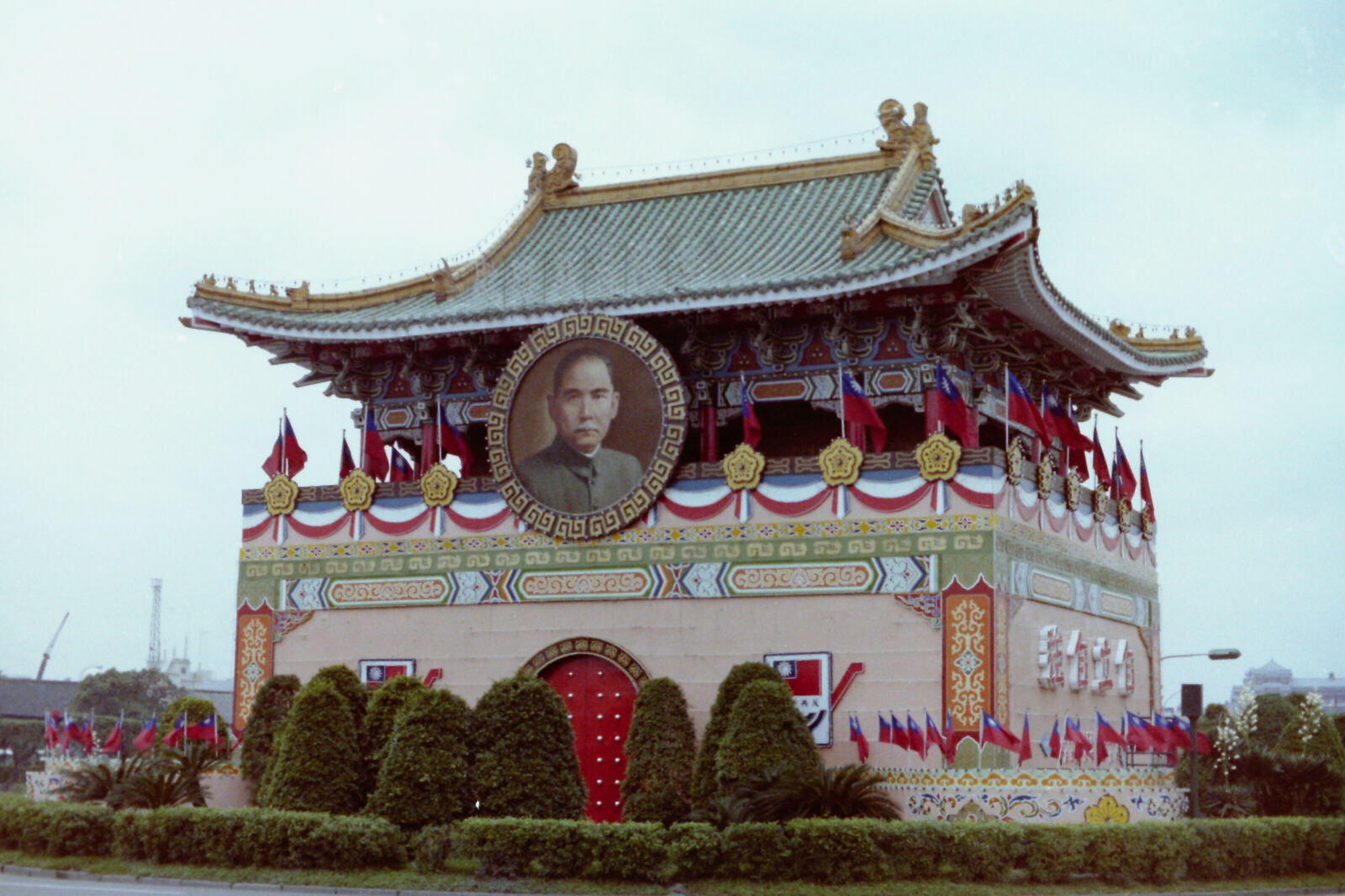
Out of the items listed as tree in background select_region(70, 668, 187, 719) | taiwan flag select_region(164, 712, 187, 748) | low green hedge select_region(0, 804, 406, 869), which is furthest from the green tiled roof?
tree in background select_region(70, 668, 187, 719)

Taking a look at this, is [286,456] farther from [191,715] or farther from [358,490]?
[191,715]

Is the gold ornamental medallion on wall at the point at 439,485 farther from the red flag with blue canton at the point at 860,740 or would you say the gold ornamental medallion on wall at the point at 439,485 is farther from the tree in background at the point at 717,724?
the red flag with blue canton at the point at 860,740

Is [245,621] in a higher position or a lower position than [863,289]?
lower

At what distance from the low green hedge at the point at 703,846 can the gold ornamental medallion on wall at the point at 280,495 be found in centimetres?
740

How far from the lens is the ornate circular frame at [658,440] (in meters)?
28.0

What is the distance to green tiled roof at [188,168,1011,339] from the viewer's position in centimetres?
2853

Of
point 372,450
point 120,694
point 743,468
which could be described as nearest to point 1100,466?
point 743,468

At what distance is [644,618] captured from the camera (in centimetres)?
2788

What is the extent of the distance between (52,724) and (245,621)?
361 cm

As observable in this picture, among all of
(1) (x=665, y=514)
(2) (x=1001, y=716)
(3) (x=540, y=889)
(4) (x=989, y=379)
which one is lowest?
(3) (x=540, y=889)

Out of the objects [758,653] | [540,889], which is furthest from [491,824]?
[758,653]

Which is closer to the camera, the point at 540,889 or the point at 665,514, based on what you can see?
the point at 540,889

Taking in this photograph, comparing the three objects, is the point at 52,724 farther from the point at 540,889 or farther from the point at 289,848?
the point at 540,889

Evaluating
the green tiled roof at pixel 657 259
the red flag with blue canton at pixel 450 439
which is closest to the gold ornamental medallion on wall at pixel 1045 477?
the green tiled roof at pixel 657 259
